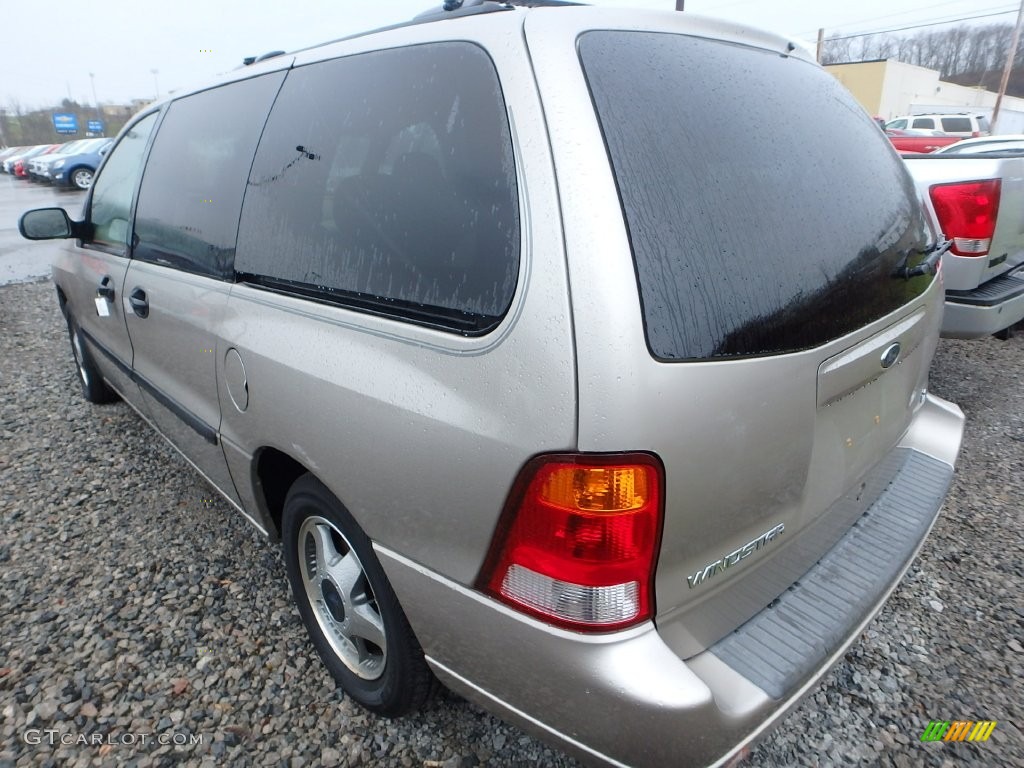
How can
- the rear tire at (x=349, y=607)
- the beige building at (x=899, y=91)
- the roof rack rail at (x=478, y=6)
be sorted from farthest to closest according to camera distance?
1. the beige building at (x=899, y=91)
2. the rear tire at (x=349, y=607)
3. the roof rack rail at (x=478, y=6)

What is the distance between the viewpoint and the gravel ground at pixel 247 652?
180cm

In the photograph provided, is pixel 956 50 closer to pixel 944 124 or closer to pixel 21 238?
pixel 944 124

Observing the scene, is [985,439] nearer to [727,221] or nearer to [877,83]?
[727,221]

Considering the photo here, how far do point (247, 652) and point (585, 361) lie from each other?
1763 mm

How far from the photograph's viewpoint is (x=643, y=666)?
1.17 m

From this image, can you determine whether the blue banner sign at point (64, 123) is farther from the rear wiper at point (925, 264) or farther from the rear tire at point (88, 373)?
the rear wiper at point (925, 264)

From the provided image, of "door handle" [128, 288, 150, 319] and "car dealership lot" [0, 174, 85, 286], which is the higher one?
"door handle" [128, 288, 150, 319]

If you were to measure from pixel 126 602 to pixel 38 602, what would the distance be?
342 mm

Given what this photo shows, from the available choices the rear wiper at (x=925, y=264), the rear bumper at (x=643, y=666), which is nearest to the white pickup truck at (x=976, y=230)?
the rear wiper at (x=925, y=264)

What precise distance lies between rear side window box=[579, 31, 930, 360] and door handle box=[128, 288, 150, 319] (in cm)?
197

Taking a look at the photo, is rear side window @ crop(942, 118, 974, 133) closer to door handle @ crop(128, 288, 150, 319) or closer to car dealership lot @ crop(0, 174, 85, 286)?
car dealership lot @ crop(0, 174, 85, 286)

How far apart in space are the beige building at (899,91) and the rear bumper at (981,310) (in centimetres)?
4048

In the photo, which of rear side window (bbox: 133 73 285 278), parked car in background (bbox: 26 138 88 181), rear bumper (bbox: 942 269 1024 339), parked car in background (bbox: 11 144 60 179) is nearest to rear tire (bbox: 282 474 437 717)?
rear side window (bbox: 133 73 285 278)

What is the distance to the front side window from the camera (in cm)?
281
